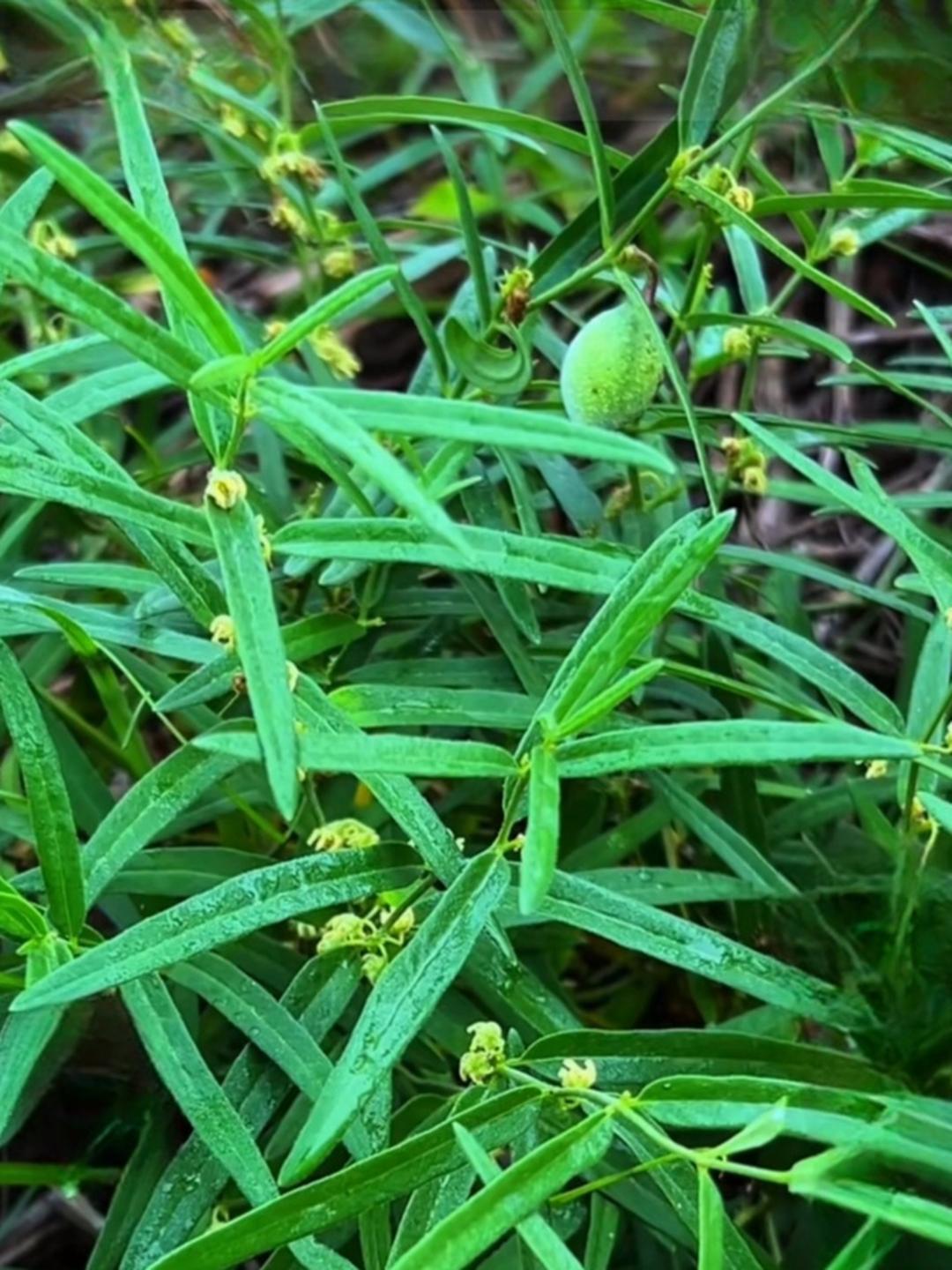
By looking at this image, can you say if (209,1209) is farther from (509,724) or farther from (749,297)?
(749,297)

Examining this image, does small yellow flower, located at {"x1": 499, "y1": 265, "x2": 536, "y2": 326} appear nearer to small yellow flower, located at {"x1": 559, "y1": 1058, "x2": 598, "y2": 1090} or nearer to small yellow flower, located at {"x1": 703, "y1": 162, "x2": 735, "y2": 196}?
small yellow flower, located at {"x1": 703, "y1": 162, "x2": 735, "y2": 196}

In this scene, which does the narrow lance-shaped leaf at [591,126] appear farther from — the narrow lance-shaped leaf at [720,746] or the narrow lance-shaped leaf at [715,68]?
the narrow lance-shaped leaf at [720,746]

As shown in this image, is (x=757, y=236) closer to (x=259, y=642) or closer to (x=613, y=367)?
(x=613, y=367)

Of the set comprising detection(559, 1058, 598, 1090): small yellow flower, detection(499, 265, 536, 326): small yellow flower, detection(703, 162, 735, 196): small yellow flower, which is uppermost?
detection(703, 162, 735, 196): small yellow flower

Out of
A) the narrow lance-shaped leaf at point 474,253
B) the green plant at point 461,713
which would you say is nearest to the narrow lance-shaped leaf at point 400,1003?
the green plant at point 461,713

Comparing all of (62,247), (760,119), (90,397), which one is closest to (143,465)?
(62,247)

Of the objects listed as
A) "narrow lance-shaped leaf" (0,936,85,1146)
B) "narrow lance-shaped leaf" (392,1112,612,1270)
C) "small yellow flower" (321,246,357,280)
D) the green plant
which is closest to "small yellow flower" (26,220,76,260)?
the green plant
